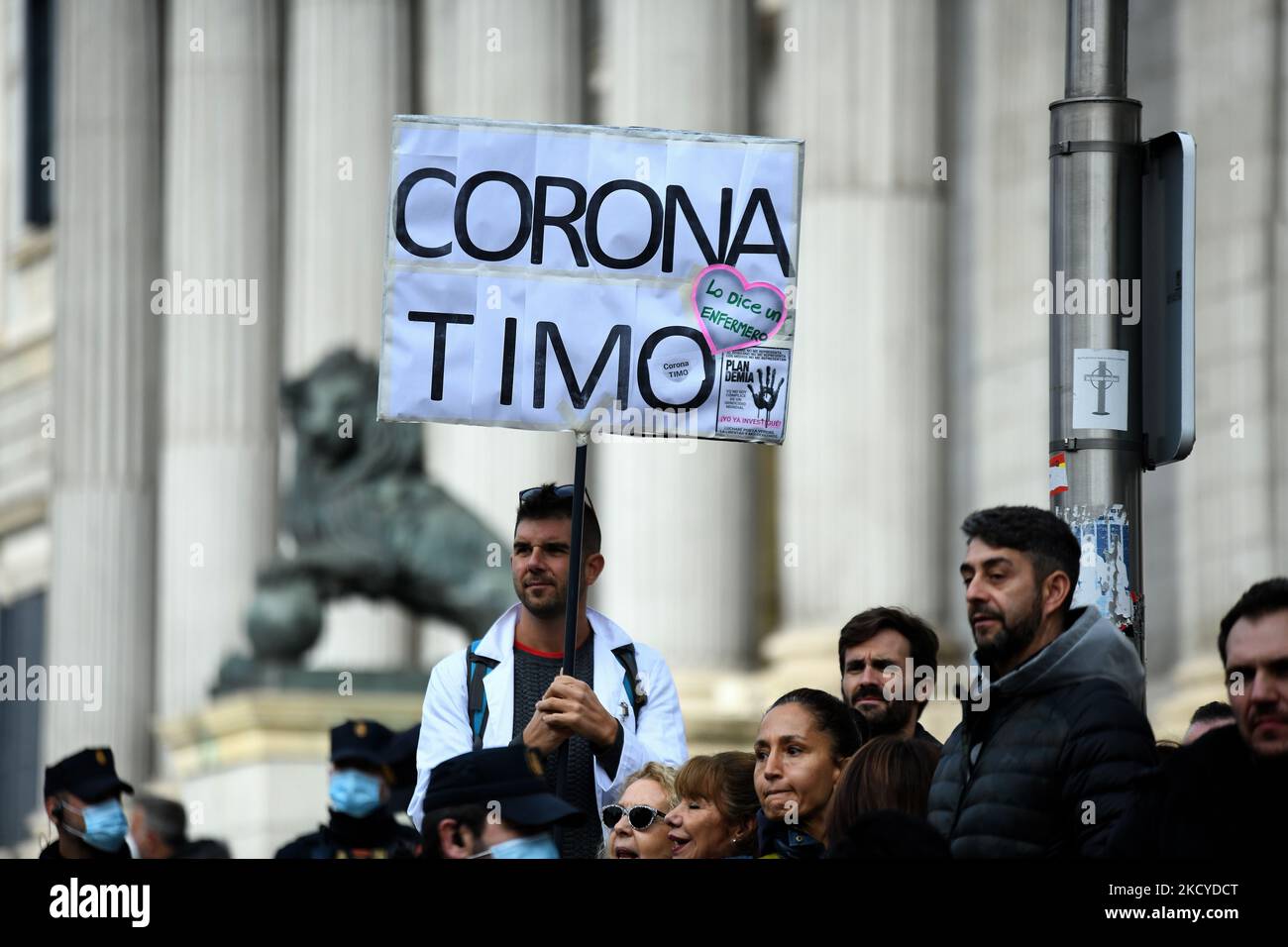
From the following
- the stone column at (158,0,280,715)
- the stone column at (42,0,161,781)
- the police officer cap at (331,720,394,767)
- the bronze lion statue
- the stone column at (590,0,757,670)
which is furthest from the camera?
the stone column at (42,0,161,781)

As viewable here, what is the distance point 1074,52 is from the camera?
1084 cm

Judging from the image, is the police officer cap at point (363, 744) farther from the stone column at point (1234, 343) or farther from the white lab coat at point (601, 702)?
the stone column at point (1234, 343)

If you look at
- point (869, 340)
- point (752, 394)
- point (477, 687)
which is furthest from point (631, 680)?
point (869, 340)

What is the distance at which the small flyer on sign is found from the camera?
11055 millimetres

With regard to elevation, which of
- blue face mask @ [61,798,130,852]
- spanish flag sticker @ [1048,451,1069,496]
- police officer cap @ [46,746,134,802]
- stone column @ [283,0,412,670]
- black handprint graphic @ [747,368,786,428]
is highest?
stone column @ [283,0,412,670]

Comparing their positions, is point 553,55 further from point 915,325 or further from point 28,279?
point 28,279

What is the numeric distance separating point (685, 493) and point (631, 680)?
2313 centimetres

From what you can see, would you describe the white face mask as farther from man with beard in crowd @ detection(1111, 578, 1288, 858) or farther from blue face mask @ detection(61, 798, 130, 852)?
blue face mask @ detection(61, 798, 130, 852)

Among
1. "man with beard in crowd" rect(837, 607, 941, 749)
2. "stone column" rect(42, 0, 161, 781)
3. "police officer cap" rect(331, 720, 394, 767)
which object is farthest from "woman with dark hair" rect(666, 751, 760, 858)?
"stone column" rect(42, 0, 161, 781)

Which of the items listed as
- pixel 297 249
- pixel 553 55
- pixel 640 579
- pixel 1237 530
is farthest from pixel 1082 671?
pixel 297 249

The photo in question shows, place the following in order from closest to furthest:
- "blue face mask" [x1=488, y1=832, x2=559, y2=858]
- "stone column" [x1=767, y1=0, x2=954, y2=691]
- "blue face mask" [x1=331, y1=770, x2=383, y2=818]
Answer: "blue face mask" [x1=488, y1=832, x2=559, y2=858], "blue face mask" [x1=331, y1=770, x2=383, y2=818], "stone column" [x1=767, y1=0, x2=954, y2=691]

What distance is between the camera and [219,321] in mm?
42094

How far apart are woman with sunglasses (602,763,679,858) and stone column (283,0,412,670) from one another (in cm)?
2958

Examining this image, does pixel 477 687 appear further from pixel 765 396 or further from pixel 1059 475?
pixel 1059 475
